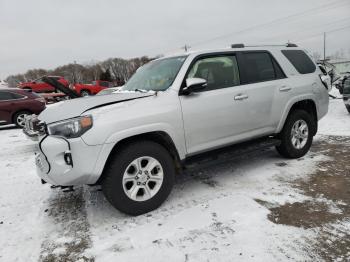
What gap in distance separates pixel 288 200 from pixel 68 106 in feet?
9.16

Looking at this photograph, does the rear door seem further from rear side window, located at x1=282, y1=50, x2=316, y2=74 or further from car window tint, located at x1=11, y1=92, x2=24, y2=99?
car window tint, located at x1=11, y1=92, x2=24, y2=99

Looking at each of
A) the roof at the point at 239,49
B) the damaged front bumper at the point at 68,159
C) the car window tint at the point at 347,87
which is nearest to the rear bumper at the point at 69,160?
the damaged front bumper at the point at 68,159

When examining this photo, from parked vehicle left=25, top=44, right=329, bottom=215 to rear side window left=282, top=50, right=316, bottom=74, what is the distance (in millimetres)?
24

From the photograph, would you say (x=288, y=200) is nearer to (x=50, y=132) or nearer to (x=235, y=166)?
(x=235, y=166)

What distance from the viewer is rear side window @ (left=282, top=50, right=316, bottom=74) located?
4953mm

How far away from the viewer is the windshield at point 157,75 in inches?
151

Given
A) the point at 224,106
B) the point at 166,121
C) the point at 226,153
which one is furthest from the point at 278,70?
the point at 166,121

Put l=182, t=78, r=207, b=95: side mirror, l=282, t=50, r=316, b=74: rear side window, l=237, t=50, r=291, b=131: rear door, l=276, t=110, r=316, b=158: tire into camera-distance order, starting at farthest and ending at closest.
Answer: l=282, t=50, r=316, b=74: rear side window < l=276, t=110, r=316, b=158: tire < l=237, t=50, r=291, b=131: rear door < l=182, t=78, r=207, b=95: side mirror

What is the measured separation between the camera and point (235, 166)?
4.85 meters

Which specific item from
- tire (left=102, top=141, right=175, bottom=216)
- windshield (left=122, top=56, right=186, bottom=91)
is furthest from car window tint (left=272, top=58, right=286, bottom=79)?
tire (left=102, top=141, right=175, bottom=216)

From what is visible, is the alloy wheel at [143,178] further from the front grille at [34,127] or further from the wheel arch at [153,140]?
the front grille at [34,127]

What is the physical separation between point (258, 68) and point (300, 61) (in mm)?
1075

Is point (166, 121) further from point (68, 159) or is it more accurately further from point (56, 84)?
point (56, 84)

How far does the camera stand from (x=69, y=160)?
3.04m
